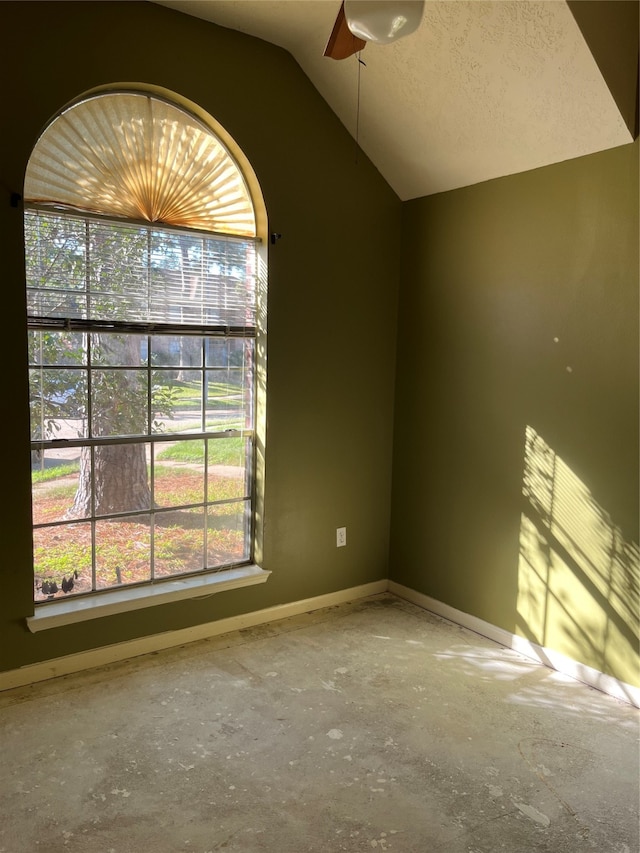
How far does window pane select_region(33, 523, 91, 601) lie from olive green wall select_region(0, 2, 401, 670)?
0.12 metres

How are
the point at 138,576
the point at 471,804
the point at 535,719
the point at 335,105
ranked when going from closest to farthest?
the point at 471,804 → the point at 535,719 → the point at 138,576 → the point at 335,105

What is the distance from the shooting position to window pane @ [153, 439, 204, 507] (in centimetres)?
325

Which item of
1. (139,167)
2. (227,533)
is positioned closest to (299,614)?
(227,533)

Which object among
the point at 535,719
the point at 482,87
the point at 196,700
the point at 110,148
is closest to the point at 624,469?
the point at 535,719

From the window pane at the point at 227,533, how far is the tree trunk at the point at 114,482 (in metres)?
0.40

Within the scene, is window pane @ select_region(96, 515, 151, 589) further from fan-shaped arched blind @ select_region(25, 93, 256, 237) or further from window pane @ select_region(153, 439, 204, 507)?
fan-shaped arched blind @ select_region(25, 93, 256, 237)

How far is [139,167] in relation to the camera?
302cm

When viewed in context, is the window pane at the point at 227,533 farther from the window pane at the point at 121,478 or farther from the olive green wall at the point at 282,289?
the window pane at the point at 121,478

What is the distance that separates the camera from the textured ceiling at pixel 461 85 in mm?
2592

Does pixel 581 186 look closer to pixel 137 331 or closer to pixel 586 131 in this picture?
pixel 586 131

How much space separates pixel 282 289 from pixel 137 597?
1720mm

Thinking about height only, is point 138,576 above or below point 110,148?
below

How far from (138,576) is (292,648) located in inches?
33.6

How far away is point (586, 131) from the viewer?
110 inches
